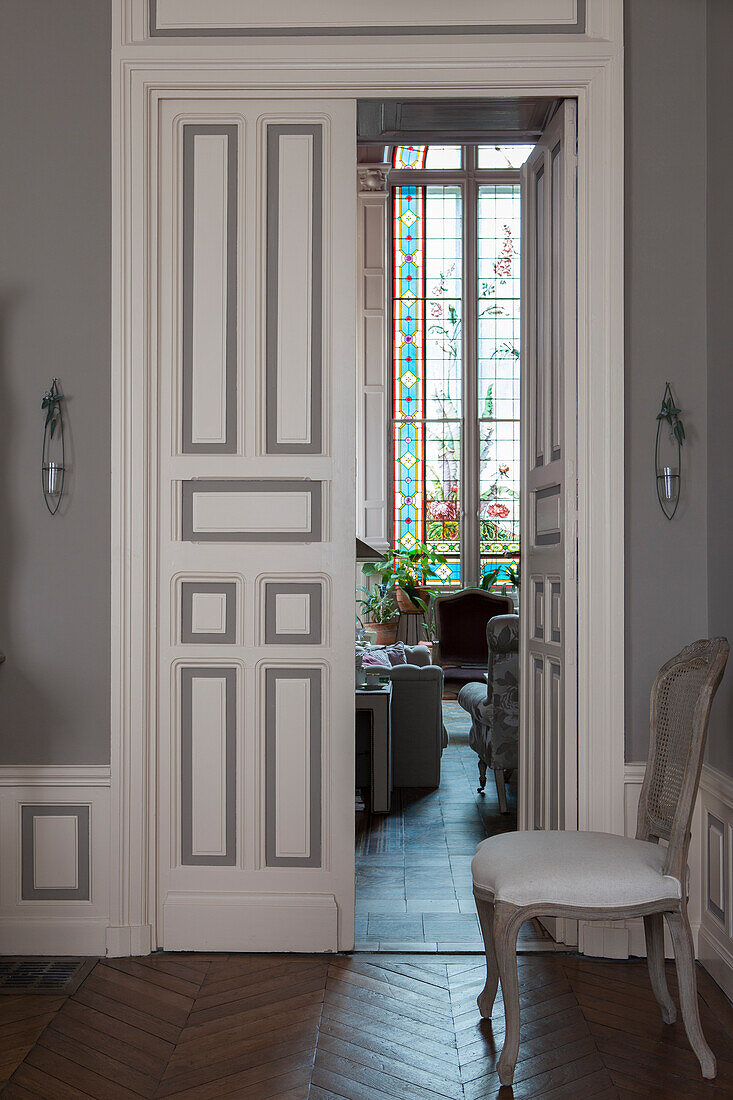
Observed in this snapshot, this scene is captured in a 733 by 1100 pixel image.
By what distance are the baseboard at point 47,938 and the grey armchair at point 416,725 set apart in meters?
2.31

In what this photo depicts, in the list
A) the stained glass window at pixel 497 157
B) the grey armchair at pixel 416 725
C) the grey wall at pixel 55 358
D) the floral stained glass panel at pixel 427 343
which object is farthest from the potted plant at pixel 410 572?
the grey wall at pixel 55 358

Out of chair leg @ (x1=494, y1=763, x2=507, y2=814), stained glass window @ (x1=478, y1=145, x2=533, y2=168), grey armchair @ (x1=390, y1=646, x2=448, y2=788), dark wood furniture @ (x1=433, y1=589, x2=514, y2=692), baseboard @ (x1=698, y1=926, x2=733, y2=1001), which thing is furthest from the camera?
stained glass window @ (x1=478, y1=145, x2=533, y2=168)

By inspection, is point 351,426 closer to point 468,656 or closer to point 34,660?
point 34,660

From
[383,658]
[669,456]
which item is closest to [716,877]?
[669,456]

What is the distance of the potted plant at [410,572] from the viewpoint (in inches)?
368

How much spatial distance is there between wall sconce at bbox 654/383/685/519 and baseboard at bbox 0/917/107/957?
7.59 feet

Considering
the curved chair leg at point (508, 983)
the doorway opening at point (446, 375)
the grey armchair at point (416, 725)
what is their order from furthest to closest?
the doorway opening at point (446, 375) < the grey armchair at point (416, 725) < the curved chair leg at point (508, 983)

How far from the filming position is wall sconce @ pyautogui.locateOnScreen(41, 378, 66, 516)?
305 cm

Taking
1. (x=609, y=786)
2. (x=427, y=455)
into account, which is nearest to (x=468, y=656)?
(x=427, y=455)

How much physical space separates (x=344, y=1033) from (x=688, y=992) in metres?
0.89

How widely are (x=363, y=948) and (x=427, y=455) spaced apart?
7425 mm

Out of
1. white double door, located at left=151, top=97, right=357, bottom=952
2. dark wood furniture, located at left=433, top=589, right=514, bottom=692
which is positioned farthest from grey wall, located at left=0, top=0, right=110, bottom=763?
dark wood furniture, located at left=433, top=589, right=514, bottom=692

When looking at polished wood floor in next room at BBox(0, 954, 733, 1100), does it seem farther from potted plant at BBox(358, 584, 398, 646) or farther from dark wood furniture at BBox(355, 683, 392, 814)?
potted plant at BBox(358, 584, 398, 646)

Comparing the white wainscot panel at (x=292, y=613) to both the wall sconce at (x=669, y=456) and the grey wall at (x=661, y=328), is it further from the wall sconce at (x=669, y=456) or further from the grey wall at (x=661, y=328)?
the wall sconce at (x=669, y=456)
